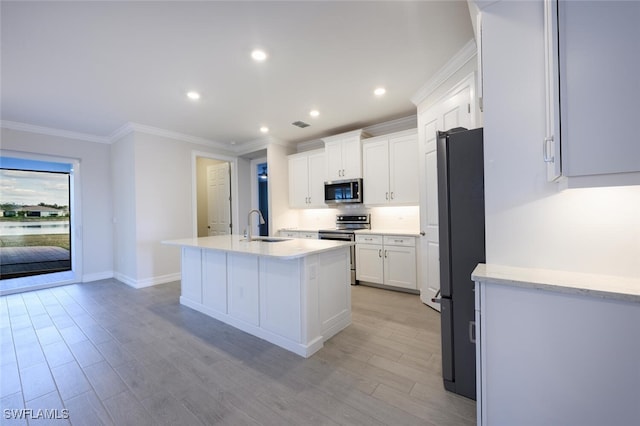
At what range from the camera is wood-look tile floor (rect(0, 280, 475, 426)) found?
159 centimetres

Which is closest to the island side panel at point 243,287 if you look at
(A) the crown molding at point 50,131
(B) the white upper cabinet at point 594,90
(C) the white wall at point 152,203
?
(B) the white upper cabinet at point 594,90

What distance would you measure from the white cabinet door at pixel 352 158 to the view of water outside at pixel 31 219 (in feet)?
19.1

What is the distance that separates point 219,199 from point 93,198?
7.75ft

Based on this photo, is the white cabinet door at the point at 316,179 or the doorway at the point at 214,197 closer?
the white cabinet door at the point at 316,179

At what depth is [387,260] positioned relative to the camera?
13.2 feet

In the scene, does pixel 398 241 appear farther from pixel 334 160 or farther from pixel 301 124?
pixel 301 124

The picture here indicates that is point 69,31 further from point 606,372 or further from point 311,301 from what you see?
point 606,372

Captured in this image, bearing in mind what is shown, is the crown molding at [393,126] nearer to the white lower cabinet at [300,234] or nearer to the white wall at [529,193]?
the white lower cabinet at [300,234]

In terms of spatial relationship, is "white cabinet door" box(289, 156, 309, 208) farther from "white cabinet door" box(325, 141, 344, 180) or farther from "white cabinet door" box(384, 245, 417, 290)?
"white cabinet door" box(384, 245, 417, 290)

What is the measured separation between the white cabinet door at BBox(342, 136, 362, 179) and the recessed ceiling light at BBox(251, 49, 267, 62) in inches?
94.0

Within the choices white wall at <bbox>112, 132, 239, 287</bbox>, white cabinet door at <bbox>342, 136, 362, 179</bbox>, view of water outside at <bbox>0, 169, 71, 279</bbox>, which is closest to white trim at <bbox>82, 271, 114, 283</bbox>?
white wall at <bbox>112, 132, 239, 287</bbox>

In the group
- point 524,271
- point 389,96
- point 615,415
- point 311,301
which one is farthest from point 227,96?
point 615,415

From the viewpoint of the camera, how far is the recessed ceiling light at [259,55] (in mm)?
2406

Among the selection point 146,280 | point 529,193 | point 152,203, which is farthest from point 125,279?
point 529,193
